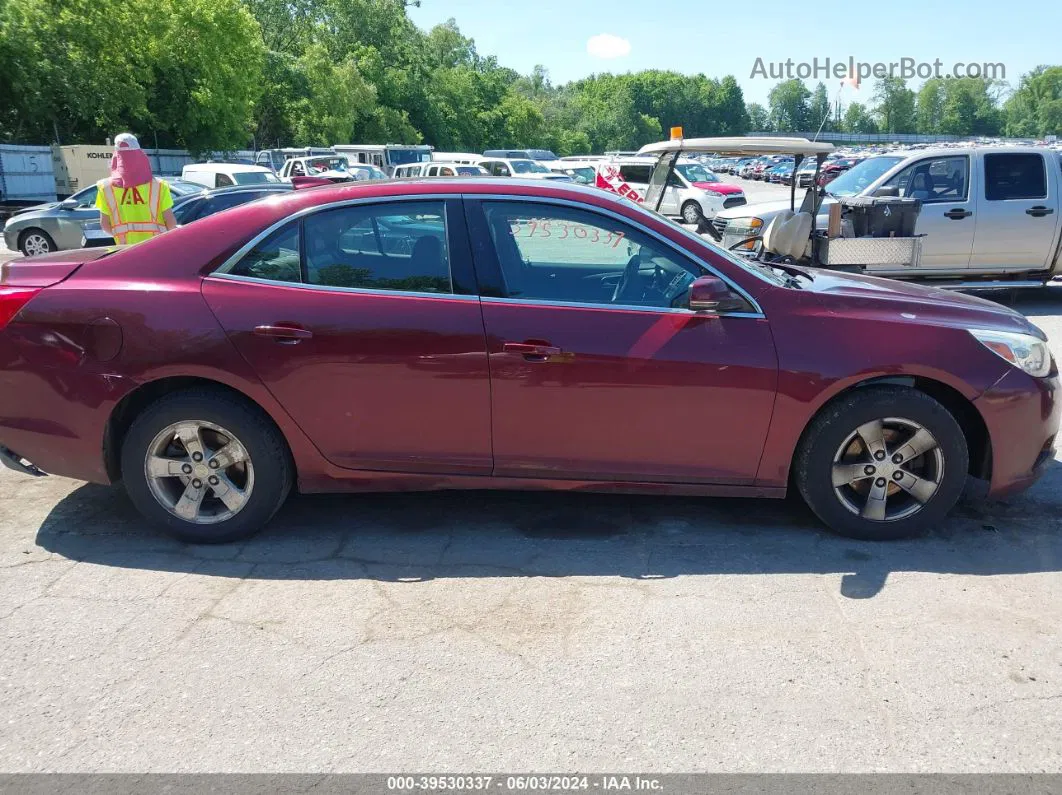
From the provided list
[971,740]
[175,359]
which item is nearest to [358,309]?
[175,359]

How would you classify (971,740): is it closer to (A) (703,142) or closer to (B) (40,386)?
(B) (40,386)

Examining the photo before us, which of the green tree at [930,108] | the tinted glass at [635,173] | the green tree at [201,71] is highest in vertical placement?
the green tree at [930,108]

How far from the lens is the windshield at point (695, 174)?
28.8 metres

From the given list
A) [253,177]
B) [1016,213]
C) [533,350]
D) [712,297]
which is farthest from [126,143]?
[253,177]

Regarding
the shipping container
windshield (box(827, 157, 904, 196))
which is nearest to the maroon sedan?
windshield (box(827, 157, 904, 196))

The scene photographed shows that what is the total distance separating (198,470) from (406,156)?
3646 centimetres

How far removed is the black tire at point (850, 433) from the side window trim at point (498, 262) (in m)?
0.60

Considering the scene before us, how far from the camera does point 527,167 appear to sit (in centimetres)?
3481

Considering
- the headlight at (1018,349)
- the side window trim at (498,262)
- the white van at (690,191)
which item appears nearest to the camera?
the side window trim at (498,262)

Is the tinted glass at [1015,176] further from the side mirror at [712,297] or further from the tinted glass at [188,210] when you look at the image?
the tinted glass at [188,210]

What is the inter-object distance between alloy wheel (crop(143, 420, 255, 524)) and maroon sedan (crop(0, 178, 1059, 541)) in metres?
0.01

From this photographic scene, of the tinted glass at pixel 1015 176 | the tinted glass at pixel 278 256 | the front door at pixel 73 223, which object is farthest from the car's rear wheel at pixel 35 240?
the tinted glass at pixel 1015 176

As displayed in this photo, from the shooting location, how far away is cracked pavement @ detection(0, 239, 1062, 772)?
2801 mm

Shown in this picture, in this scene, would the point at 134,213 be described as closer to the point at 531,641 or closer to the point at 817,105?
the point at 531,641
